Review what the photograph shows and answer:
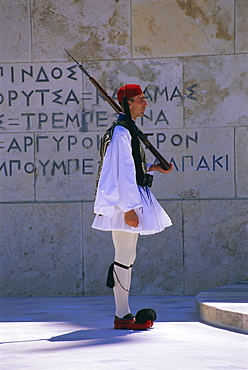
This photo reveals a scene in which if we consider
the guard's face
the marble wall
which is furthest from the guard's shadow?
the marble wall

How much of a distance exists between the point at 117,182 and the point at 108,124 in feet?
10.7

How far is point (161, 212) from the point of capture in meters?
6.06

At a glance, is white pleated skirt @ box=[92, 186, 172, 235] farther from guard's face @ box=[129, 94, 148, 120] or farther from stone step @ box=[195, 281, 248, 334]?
stone step @ box=[195, 281, 248, 334]

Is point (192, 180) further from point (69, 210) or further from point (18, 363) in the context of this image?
point (18, 363)

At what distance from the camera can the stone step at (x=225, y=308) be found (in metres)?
5.83

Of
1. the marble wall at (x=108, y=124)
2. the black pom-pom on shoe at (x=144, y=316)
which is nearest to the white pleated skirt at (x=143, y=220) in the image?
the black pom-pom on shoe at (x=144, y=316)

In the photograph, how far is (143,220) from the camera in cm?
584

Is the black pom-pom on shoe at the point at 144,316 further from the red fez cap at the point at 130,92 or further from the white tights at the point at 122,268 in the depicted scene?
the red fez cap at the point at 130,92

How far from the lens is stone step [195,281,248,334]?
5.83 m

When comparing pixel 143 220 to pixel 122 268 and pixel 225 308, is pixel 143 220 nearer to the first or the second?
pixel 122 268

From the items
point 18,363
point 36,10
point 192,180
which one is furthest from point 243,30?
point 18,363

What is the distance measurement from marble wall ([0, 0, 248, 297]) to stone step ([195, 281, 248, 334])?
1224mm

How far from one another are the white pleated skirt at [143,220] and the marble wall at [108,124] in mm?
2671

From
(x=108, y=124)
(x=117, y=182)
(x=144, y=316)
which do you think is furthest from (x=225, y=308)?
(x=108, y=124)
